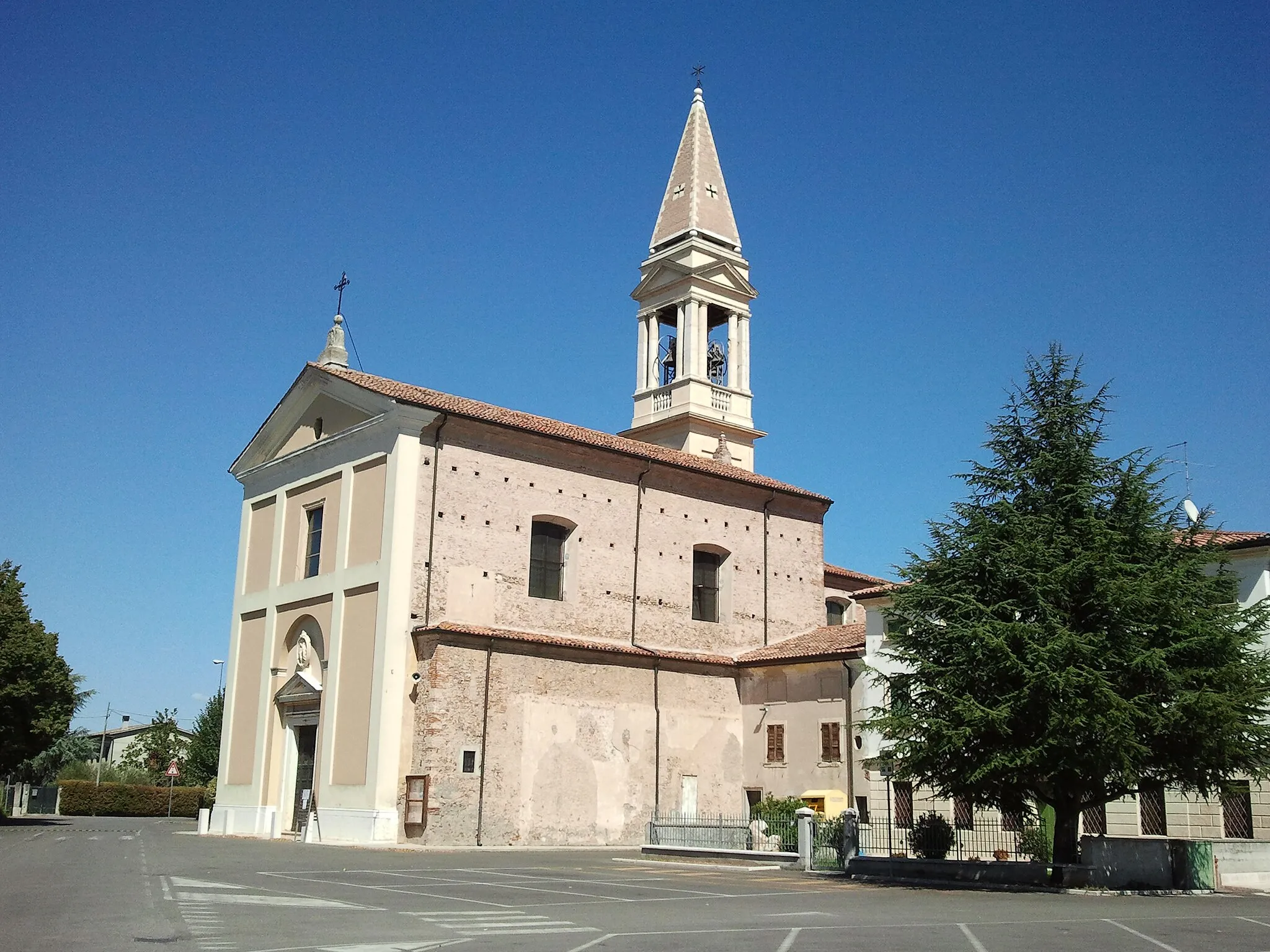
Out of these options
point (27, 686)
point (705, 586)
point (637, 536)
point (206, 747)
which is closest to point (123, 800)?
point (206, 747)

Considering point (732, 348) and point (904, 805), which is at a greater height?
point (732, 348)

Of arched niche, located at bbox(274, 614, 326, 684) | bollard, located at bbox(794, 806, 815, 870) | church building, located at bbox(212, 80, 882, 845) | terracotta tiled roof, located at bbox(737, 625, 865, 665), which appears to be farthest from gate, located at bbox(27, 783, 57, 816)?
bollard, located at bbox(794, 806, 815, 870)

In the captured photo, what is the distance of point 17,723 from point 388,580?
711 inches

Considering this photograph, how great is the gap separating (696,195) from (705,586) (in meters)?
22.8

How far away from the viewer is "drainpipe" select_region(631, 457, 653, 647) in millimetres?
33219

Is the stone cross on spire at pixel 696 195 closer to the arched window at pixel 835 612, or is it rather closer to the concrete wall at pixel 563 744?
the arched window at pixel 835 612

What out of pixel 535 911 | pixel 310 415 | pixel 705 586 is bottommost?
pixel 535 911

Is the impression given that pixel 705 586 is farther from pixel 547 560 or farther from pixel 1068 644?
pixel 1068 644

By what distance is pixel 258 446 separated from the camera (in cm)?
3575

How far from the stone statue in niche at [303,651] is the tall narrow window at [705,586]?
10.7m

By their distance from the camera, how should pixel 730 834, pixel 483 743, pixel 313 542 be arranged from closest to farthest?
pixel 730 834, pixel 483 743, pixel 313 542

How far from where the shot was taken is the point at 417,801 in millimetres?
27125

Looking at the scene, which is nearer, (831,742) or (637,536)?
(831,742)

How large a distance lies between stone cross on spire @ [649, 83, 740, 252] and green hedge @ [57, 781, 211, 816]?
34.6 meters
